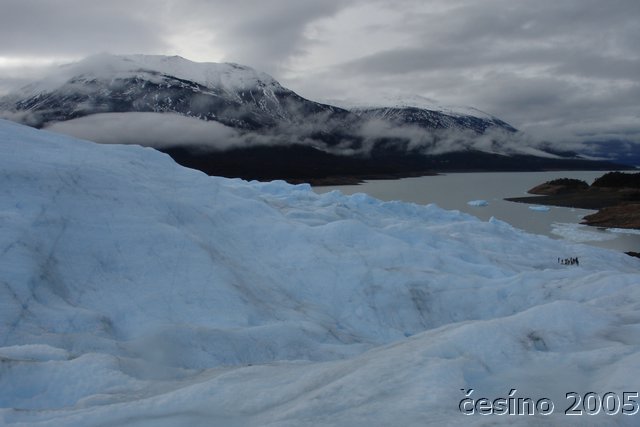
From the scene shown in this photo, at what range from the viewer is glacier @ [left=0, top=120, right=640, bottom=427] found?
18.2 ft

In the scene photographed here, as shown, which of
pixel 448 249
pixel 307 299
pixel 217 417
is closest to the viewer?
pixel 217 417

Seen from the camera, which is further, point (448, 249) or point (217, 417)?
point (448, 249)

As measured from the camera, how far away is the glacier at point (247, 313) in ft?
18.2

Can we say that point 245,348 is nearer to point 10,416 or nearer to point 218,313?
point 218,313

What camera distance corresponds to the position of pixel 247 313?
10672 mm

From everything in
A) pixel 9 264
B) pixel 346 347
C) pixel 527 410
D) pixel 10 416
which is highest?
pixel 9 264

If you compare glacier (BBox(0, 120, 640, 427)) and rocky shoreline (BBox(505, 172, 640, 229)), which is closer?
glacier (BBox(0, 120, 640, 427))

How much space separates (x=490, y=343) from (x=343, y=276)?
7.69m

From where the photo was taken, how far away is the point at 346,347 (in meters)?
10.2

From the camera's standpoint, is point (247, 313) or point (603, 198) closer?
point (247, 313)

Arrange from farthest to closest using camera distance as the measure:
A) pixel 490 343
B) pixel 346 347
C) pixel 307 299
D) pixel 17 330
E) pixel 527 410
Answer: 1. pixel 307 299
2. pixel 346 347
3. pixel 17 330
4. pixel 490 343
5. pixel 527 410

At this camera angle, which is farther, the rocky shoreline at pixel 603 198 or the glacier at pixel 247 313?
the rocky shoreline at pixel 603 198

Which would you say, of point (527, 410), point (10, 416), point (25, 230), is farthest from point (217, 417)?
point (25, 230)

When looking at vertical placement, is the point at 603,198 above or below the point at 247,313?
above
